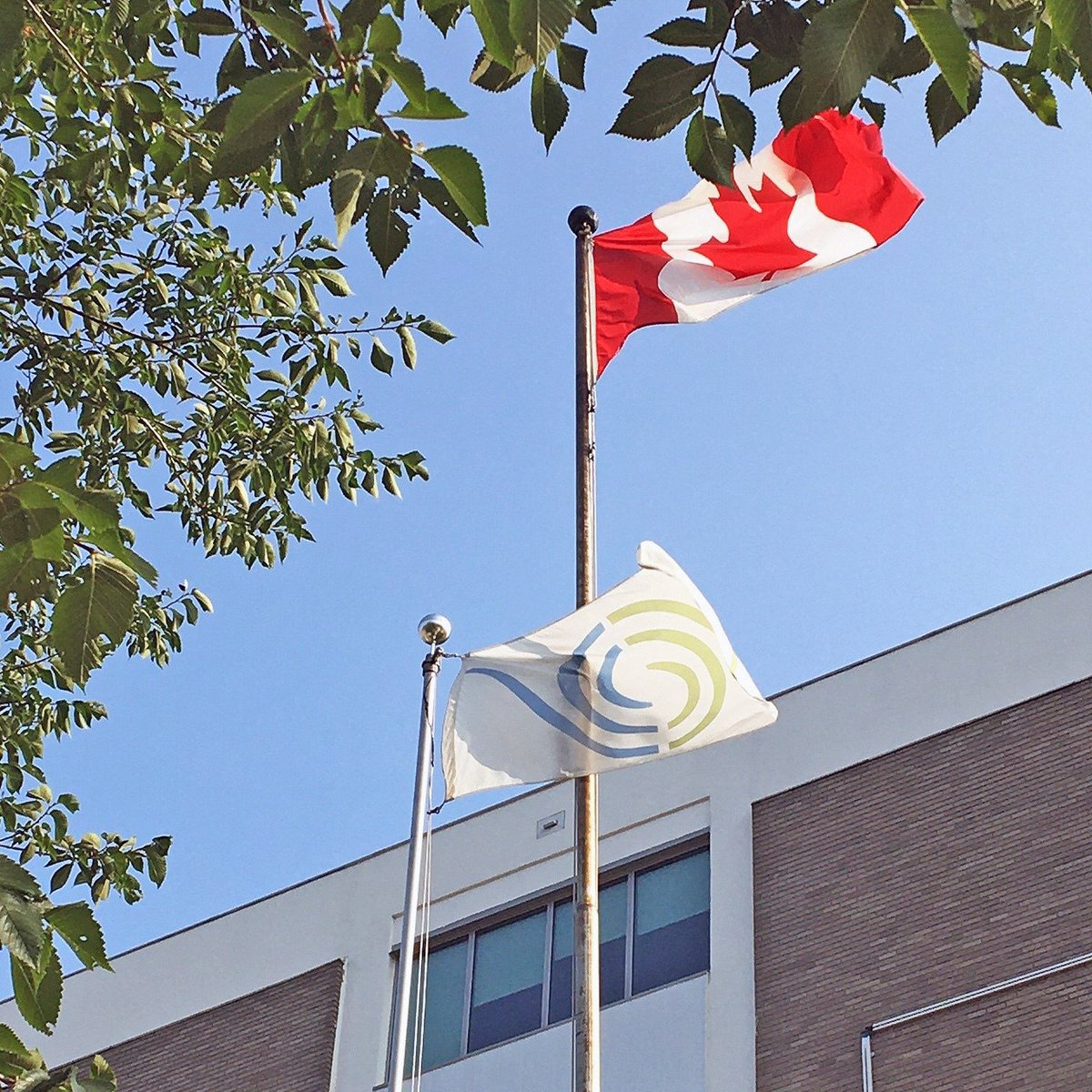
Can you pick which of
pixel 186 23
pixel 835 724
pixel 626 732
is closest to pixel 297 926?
pixel 835 724

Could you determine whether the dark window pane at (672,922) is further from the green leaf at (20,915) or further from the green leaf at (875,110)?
the green leaf at (20,915)

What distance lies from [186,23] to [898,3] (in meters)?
1.75

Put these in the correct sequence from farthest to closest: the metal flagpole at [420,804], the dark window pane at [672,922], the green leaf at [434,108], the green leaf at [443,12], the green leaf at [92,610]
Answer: the dark window pane at [672,922] → the metal flagpole at [420,804] → the green leaf at [443,12] → the green leaf at [92,610] → the green leaf at [434,108]

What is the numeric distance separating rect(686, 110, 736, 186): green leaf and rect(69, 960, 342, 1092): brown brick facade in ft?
56.5

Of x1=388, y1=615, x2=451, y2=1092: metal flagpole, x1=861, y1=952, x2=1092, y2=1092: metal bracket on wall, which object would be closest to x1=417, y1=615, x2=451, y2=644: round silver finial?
x1=388, y1=615, x2=451, y2=1092: metal flagpole

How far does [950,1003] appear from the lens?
1535 centimetres

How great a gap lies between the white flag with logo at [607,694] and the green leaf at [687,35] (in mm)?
5522

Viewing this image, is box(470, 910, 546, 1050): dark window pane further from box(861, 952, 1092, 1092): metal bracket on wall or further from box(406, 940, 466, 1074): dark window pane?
box(861, 952, 1092, 1092): metal bracket on wall

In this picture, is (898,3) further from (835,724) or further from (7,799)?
(835,724)

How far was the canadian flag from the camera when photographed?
Answer: 12.2m

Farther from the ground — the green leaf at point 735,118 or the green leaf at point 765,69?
the green leaf at point 765,69

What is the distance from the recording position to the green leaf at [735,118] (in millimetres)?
4086

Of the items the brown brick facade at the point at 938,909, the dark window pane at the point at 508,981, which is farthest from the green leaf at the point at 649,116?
the dark window pane at the point at 508,981

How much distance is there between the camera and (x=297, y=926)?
21.4 metres
